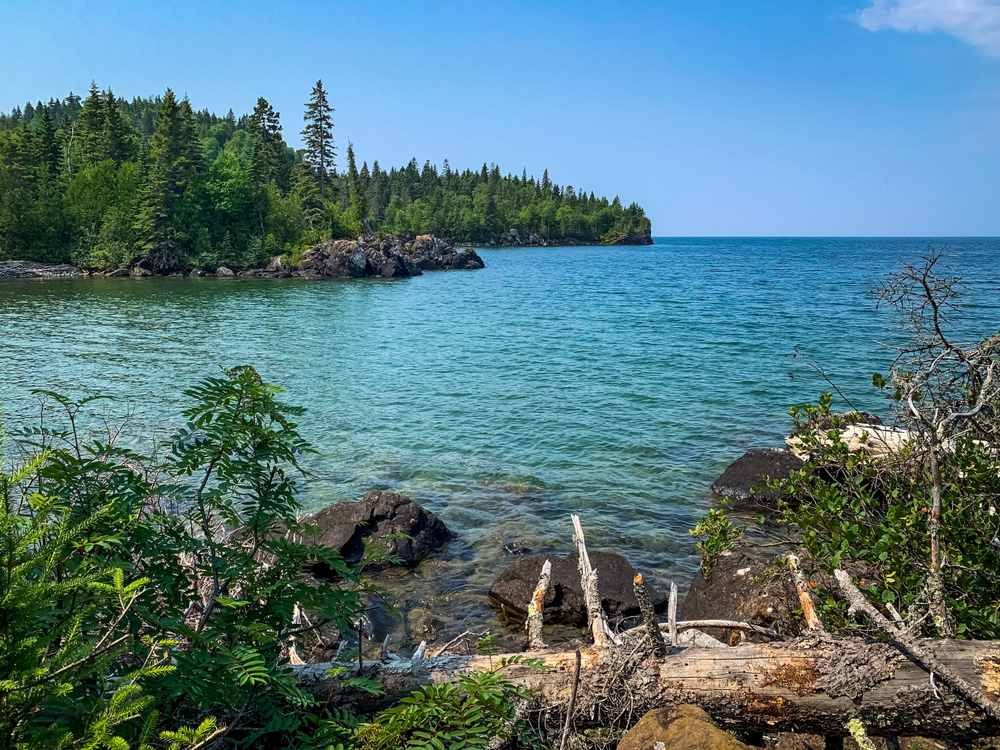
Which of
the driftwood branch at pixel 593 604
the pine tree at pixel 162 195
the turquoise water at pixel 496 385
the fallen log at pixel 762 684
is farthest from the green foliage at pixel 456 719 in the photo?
the pine tree at pixel 162 195

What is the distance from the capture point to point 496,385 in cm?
2058

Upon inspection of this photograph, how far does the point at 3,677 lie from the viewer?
2.01m

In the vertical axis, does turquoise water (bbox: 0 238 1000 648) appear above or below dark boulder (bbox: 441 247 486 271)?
below

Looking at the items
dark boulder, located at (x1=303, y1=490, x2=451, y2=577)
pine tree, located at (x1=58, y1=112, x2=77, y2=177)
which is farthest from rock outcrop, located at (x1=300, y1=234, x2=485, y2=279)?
dark boulder, located at (x1=303, y1=490, x2=451, y2=577)

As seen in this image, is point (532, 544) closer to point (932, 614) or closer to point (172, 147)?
point (932, 614)

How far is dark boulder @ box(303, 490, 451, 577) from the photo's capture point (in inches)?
367

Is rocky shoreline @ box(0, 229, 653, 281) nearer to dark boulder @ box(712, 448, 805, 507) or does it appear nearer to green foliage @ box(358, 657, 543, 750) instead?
dark boulder @ box(712, 448, 805, 507)

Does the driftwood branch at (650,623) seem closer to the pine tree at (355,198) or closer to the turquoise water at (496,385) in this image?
the turquoise water at (496,385)

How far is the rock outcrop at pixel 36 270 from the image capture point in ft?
185

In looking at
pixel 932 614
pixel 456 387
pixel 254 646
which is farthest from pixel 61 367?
pixel 932 614

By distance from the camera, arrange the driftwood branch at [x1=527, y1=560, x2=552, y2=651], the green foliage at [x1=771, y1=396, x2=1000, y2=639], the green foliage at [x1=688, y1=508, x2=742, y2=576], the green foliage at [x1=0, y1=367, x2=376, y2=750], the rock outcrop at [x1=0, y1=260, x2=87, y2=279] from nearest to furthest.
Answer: the green foliage at [x1=0, y1=367, x2=376, y2=750] → the green foliage at [x1=771, y1=396, x2=1000, y2=639] → the driftwood branch at [x1=527, y1=560, x2=552, y2=651] → the green foliage at [x1=688, y1=508, x2=742, y2=576] → the rock outcrop at [x1=0, y1=260, x2=87, y2=279]

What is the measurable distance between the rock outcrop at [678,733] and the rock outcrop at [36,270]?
2733 inches

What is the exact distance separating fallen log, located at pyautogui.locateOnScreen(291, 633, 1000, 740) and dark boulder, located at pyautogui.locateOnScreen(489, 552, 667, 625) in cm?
399

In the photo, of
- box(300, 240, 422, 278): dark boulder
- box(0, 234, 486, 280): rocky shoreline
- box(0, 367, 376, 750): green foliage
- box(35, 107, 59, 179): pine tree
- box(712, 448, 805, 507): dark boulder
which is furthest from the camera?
box(300, 240, 422, 278): dark boulder
